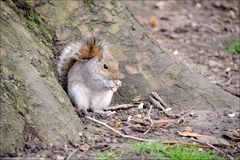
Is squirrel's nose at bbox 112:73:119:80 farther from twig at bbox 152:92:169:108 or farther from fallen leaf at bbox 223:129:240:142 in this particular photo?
fallen leaf at bbox 223:129:240:142

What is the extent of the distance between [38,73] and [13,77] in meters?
0.30

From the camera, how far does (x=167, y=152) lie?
4.32 metres

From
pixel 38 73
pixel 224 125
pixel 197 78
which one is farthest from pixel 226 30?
pixel 38 73

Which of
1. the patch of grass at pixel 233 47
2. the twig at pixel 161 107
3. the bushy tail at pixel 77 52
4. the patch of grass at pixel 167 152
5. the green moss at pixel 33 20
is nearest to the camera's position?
the patch of grass at pixel 167 152

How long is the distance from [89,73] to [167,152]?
1431mm

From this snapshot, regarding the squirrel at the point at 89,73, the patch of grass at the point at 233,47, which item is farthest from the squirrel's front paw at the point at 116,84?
the patch of grass at the point at 233,47

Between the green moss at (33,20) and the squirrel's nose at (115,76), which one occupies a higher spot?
the green moss at (33,20)

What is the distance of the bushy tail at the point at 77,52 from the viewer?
5207 millimetres

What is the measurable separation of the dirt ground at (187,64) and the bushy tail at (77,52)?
55 centimetres

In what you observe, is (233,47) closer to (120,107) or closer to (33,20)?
(120,107)

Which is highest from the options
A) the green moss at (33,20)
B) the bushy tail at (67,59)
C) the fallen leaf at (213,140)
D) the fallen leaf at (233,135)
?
the green moss at (33,20)

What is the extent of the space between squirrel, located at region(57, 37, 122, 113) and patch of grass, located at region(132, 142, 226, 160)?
3.43 ft

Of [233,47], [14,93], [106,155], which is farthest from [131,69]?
[233,47]

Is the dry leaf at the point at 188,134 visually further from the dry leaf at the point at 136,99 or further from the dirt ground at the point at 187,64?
the dry leaf at the point at 136,99
